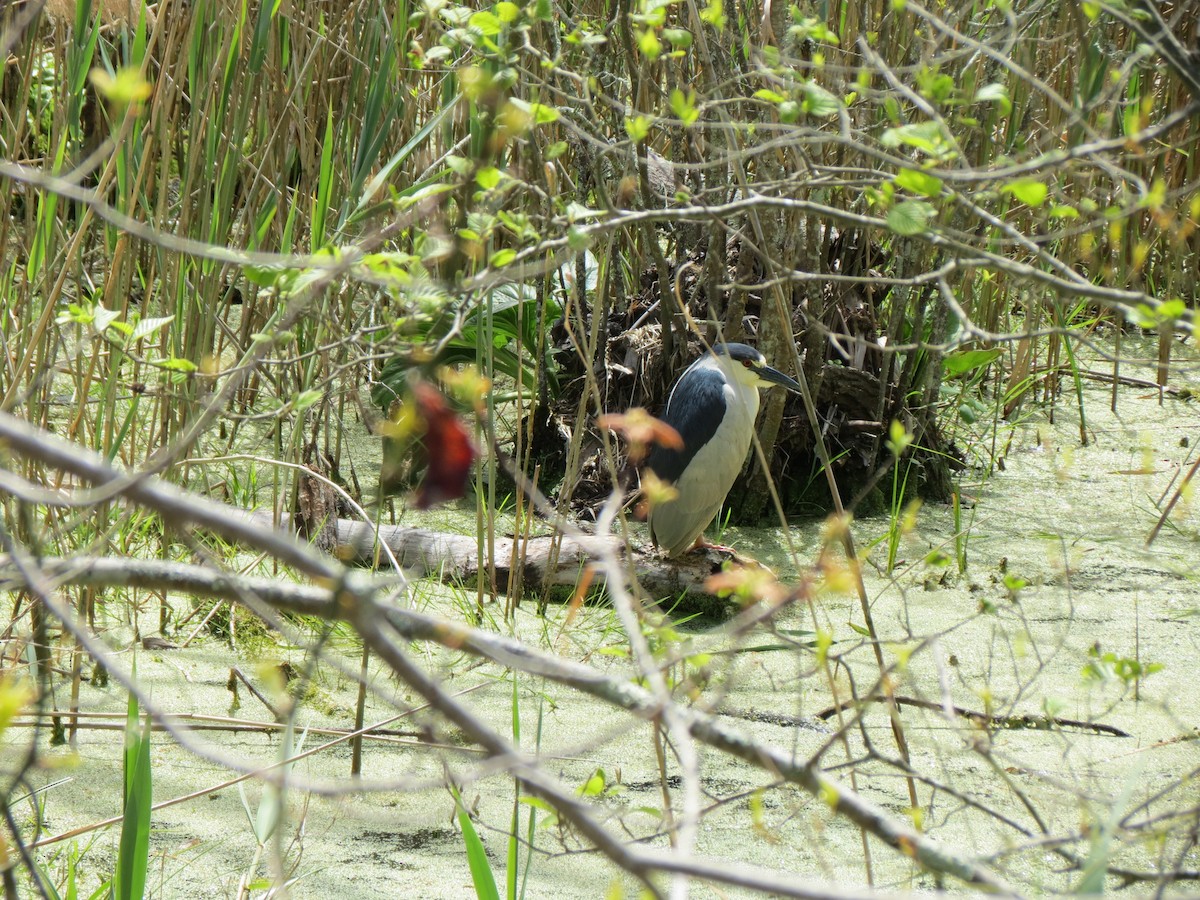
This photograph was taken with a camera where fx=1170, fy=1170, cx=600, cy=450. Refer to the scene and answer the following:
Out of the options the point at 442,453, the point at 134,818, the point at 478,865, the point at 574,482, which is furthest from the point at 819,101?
the point at 574,482

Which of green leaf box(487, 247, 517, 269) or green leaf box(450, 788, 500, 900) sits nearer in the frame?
green leaf box(487, 247, 517, 269)

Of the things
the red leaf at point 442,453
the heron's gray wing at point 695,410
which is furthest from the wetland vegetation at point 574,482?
the heron's gray wing at point 695,410

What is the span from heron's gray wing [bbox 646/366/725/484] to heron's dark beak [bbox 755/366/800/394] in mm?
101

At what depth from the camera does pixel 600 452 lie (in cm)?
309

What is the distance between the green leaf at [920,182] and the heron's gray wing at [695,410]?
1881mm

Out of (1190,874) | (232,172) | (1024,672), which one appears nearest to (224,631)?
(232,172)

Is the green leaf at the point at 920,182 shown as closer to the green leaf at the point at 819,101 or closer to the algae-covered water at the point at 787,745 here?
the green leaf at the point at 819,101

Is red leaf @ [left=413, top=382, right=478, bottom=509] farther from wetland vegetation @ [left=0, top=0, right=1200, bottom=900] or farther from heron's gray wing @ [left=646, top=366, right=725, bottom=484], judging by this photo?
heron's gray wing @ [left=646, top=366, right=725, bottom=484]

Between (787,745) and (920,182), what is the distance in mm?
1232

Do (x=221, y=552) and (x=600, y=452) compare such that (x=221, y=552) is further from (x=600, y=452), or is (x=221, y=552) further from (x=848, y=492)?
(x=848, y=492)

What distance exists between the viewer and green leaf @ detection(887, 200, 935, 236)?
38.1 inches

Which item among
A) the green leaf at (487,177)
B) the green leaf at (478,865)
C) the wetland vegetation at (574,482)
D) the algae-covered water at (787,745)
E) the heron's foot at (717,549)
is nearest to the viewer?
the wetland vegetation at (574,482)

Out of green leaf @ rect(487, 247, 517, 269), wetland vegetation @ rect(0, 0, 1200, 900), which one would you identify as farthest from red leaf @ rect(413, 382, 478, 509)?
green leaf @ rect(487, 247, 517, 269)

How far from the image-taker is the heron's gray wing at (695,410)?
286cm
